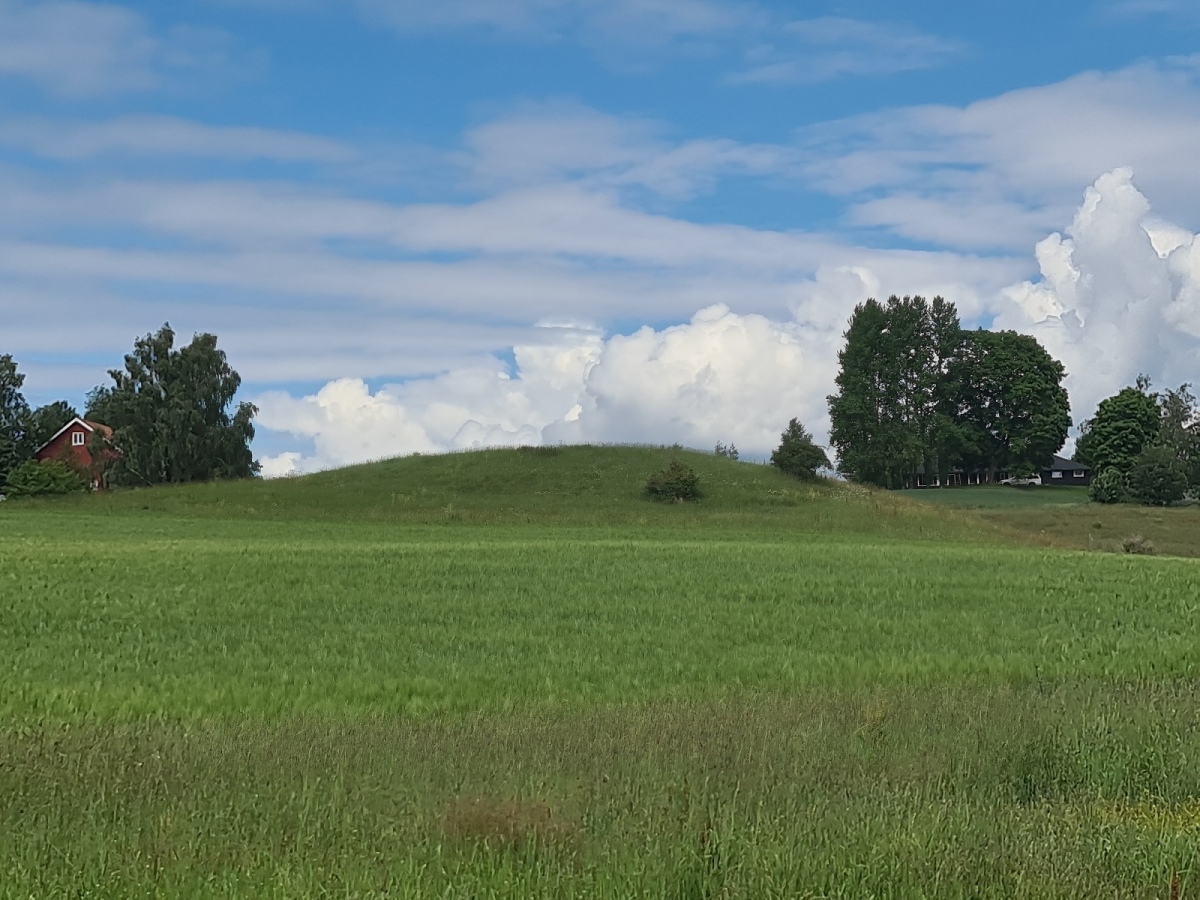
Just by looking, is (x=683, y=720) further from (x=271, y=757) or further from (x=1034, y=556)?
(x=1034, y=556)

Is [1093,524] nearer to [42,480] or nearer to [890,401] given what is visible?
[890,401]

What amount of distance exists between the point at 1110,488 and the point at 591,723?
103987 mm

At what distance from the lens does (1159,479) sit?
3858 inches

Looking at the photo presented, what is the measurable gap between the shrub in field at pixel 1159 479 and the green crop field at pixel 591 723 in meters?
74.2

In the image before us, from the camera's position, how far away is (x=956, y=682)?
14.5m

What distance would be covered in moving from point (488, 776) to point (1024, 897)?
388 centimetres

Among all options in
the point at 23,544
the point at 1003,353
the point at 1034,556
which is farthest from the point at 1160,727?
the point at 1003,353

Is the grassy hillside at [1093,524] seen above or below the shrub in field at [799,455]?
below

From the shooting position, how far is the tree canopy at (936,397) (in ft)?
364

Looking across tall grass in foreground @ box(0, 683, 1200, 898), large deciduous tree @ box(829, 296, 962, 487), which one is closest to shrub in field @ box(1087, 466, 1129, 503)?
large deciduous tree @ box(829, 296, 962, 487)

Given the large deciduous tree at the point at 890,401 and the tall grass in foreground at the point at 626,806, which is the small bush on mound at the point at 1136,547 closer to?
the tall grass in foreground at the point at 626,806

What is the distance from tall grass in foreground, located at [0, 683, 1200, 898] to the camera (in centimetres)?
575

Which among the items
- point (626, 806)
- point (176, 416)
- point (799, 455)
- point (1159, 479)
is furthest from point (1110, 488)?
point (626, 806)

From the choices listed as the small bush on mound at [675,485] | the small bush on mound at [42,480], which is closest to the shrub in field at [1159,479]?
the small bush on mound at [675,485]
